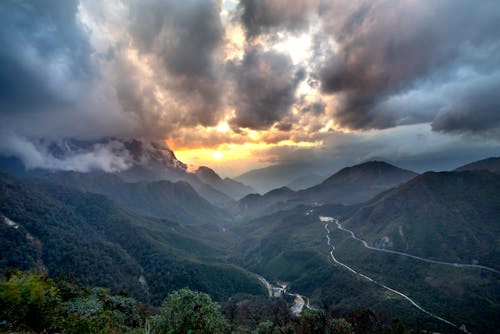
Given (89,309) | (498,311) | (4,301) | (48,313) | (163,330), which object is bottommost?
(498,311)

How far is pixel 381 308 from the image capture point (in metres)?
179

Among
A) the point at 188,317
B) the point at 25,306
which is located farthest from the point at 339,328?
the point at 25,306

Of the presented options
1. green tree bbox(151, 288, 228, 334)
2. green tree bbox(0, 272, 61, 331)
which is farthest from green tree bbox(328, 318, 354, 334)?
green tree bbox(0, 272, 61, 331)

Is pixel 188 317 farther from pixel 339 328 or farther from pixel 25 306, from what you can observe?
pixel 339 328

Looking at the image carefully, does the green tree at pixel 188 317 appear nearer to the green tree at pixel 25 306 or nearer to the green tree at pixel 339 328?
the green tree at pixel 25 306

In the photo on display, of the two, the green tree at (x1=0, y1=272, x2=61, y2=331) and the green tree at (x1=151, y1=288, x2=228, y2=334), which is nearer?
the green tree at (x1=0, y1=272, x2=61, y2=331)

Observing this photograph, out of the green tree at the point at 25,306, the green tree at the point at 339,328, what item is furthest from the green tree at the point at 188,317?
the green tree at the point at 339,328

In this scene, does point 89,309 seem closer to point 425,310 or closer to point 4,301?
point 4,301

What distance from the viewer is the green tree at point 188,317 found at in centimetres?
3412

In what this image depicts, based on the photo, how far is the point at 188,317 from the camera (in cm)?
3497

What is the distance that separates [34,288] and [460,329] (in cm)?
20076

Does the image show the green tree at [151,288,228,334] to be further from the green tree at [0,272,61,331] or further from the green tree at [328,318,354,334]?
the green tree at [328,318,354,334]

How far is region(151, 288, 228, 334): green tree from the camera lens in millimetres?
34125

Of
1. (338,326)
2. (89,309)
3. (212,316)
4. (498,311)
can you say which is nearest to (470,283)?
(498,311)
